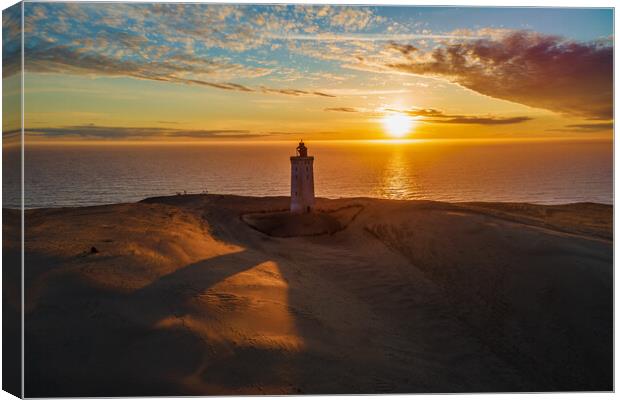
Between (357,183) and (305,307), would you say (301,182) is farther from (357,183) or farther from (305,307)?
(357,183)

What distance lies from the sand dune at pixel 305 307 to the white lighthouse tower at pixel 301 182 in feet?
10.1

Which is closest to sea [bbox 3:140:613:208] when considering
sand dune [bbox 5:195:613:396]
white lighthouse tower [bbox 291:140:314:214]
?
white lighthouse tower [bbox 291:140:314:214]

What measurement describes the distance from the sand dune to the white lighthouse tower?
308cm

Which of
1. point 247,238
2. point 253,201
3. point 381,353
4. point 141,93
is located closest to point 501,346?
point 381,353

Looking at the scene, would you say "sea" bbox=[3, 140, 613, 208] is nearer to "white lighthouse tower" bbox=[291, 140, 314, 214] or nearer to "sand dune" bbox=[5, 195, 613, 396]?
"white lighthouse tower" bbox=[291, 140, 314, 214]

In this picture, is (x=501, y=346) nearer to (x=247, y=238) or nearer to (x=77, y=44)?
(x=247, y=238)

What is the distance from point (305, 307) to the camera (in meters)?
12.1

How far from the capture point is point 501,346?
40.3ft

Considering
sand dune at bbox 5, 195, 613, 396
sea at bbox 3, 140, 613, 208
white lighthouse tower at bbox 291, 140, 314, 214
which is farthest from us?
sea at bbox 3, 140, 613, 208

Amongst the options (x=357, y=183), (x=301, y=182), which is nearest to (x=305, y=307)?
(x=301, y=182)

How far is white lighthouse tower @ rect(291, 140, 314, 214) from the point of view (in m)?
24.1

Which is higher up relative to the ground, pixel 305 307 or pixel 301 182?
Answer: pixel 301 182

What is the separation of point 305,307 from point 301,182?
1267 centimetres

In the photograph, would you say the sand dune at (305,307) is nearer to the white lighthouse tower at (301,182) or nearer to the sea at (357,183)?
the white lighthouse tower at (301,182)
